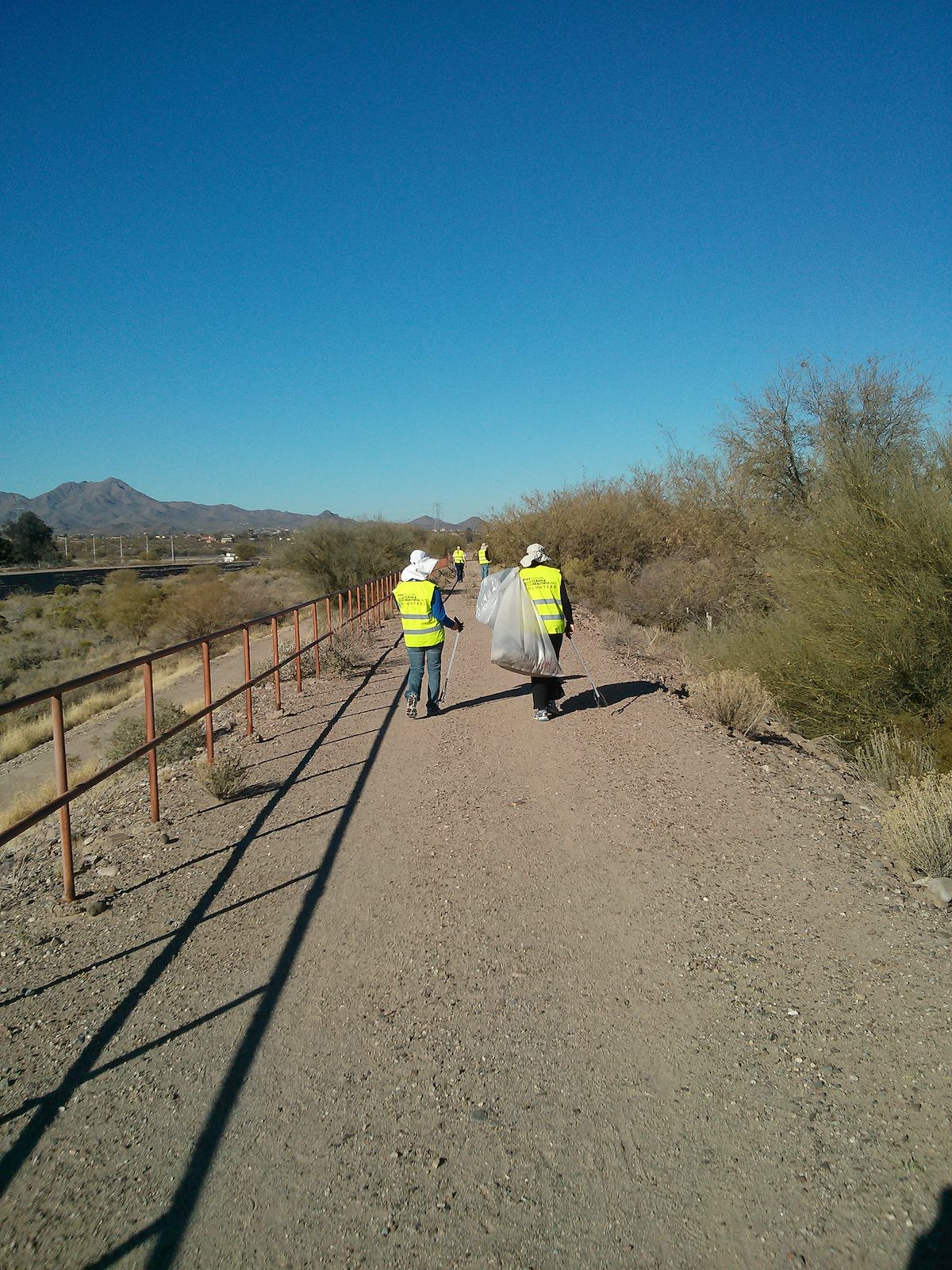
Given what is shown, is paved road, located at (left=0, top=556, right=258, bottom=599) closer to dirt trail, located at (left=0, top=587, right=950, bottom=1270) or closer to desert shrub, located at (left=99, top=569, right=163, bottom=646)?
desert shrub, located at (left=99, top=569, right=163, bottom=646)

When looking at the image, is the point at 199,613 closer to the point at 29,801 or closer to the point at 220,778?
the point at 29,801

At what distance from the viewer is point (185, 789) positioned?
25.6ft

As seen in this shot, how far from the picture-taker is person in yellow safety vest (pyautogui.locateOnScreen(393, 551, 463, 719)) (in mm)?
9914

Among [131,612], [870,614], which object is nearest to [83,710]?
[131,612]

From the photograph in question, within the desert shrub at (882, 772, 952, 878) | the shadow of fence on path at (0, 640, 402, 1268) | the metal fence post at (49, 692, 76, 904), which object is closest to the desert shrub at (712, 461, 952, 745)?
the desert shrub at (882, 772, 952, 878)

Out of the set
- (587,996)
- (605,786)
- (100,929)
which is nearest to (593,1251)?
(587,996)

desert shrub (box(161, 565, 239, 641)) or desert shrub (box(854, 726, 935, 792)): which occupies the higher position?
desert shrub (box(854, 726, 935, 792))

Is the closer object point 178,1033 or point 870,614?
point 178,1033

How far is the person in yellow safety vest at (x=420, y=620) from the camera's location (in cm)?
991

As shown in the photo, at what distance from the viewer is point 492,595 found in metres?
10.2

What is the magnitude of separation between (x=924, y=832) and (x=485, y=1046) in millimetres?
3399

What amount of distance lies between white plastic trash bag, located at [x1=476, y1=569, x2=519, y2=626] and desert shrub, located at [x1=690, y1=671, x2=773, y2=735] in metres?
A: 2.78

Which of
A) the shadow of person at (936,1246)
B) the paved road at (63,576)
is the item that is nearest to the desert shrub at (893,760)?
the shadow of person at (936,1246)

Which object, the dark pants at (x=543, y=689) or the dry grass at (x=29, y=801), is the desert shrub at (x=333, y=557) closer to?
the dry grass at (x=29, y=801)
